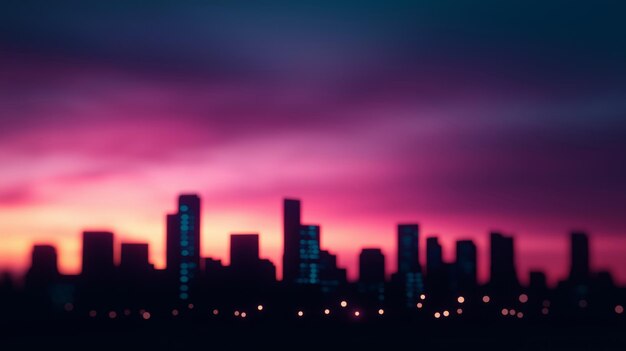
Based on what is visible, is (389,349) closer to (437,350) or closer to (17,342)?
(437,350)

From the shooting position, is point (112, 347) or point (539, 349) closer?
point (112, 347)

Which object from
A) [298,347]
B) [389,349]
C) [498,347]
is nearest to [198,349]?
[298,347]

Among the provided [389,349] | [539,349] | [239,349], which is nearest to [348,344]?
[389,349]

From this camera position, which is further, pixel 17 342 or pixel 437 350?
pixel 437 350

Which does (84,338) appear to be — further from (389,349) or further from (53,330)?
(389,349)

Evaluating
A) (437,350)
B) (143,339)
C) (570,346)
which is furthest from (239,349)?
(570,346)

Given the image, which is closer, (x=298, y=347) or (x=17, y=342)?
(x=17, y=342)

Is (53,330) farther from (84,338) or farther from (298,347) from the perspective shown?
(298,347)
